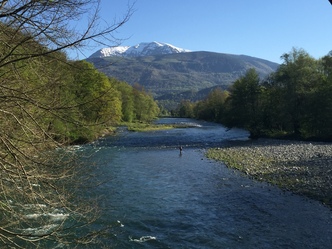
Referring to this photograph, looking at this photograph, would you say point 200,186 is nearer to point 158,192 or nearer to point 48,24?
point 158,192

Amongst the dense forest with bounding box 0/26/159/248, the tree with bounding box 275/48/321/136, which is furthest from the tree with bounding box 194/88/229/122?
the dense forest with bounding box 0/26/159/248

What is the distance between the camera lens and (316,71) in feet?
159

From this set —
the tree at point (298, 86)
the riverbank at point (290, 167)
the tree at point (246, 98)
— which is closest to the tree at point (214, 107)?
the tree at point (246, 98)

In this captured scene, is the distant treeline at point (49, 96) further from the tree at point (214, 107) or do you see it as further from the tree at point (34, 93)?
the tree at point (214, 107)

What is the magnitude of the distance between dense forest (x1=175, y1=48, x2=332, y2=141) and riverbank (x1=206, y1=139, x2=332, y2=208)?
14.3 meters

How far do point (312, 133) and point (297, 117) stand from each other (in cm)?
310

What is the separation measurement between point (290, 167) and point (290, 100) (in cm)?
2608

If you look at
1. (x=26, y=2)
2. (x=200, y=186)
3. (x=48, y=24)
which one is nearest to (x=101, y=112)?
(x=48, y=24)

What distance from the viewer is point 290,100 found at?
46.3 m

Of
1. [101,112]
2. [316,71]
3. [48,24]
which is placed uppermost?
[316,71]

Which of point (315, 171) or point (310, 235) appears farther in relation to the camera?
point (315, 171)

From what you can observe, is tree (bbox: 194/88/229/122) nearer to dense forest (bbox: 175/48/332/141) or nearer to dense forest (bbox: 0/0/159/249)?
dense forest (bbox: 175/48/332/141)

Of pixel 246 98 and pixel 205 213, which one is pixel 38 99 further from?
pixel 246 98

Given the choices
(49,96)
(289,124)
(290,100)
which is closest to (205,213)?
(49,96)
